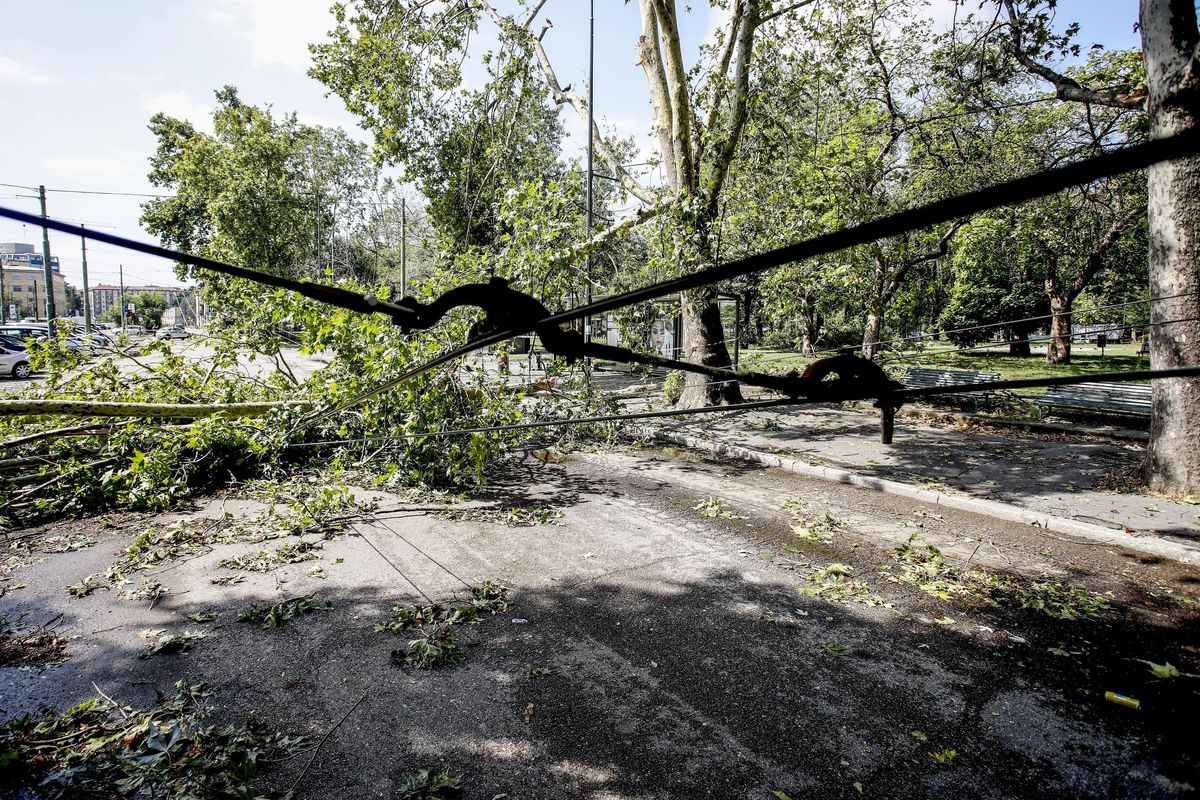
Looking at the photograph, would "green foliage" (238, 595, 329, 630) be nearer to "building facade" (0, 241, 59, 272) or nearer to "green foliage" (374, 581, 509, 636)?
"green foliage" (374, 581, 509, 636)

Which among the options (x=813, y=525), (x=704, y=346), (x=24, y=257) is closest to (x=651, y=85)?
(x=704, y=346)

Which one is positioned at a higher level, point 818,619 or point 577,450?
point 577,450

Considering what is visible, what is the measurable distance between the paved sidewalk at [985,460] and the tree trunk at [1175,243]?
61cm

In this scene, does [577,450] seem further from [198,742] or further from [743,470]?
[198,742]

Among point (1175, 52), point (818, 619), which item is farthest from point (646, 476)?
point (1175, 52)

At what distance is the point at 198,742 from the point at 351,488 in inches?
200

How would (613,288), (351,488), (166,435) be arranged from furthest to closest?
(613,288)
(351,488)
(166,435)

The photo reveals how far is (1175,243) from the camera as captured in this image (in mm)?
7090

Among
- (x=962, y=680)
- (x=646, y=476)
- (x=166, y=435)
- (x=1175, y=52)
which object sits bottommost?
(x=962, y=680)

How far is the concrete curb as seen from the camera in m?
5.71

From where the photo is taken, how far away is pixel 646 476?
889 centimetres

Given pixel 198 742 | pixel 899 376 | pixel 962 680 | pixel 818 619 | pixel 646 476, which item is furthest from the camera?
pixel 899 376

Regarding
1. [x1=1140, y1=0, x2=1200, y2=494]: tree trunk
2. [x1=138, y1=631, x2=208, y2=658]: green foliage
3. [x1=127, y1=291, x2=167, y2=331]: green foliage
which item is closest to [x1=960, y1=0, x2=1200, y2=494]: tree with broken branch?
[x1=1140, y1=0, x2=1200, y2=494]: tree trunk

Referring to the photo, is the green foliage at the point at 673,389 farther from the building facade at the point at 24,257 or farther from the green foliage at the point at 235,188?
the building facade at the point at 24,257
